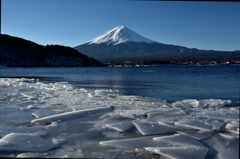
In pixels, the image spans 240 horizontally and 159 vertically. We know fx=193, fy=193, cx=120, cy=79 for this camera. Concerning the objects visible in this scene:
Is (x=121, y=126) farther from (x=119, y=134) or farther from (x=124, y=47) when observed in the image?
(x=124, y=47)

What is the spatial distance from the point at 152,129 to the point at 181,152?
1072mm

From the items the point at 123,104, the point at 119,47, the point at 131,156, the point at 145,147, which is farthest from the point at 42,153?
the point at 119,47

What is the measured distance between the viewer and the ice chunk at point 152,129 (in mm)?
3628

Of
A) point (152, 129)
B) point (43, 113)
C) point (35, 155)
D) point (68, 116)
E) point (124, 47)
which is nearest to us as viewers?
point (35, 155)

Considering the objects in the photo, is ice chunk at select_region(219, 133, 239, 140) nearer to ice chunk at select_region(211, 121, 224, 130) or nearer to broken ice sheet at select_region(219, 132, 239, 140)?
broken ice sheet at select_region(219, 132, 239, 140)

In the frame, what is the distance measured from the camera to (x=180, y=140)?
3197 mm

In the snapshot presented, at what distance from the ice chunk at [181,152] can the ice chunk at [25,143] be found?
157 centimetres

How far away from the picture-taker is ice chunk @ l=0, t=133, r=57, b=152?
2.83 m

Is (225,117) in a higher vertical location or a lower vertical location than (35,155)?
higher

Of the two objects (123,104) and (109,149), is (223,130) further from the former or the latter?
(123,104)

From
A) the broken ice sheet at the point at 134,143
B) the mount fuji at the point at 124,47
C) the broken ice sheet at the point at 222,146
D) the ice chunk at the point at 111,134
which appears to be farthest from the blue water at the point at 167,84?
the mount fuji at the point at 124,47

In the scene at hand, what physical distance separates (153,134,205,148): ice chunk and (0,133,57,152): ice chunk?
178 cm

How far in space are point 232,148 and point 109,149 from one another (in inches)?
72.5

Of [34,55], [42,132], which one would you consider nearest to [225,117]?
[42,132]
